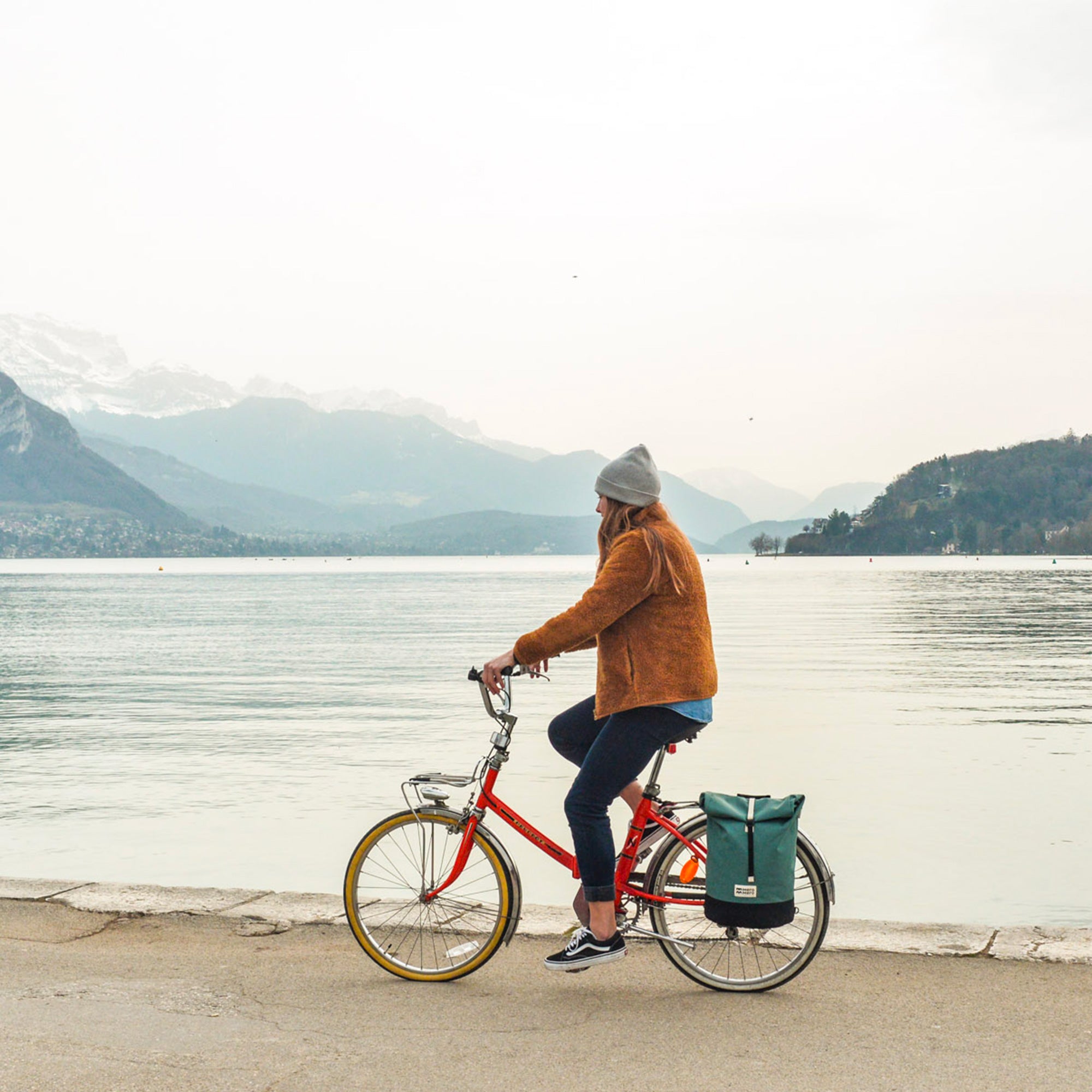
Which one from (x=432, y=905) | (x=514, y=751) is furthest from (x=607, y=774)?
(x=514, y=751)

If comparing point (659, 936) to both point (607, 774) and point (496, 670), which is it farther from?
point (496, 670)

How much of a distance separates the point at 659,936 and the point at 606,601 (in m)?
1.46

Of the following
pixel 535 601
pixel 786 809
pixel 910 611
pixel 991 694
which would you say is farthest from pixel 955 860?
pixel 535 601

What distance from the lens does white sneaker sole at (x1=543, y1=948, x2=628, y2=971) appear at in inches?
210

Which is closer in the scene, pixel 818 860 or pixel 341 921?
pixel 818 860

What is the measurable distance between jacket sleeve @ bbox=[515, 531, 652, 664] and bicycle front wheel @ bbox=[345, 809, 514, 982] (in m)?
0.99

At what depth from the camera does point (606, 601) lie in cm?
508

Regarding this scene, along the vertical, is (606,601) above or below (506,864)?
above

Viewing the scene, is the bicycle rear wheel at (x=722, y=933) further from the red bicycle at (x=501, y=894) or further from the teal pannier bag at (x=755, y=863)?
the teal pannier bag at (x=755, y=863)

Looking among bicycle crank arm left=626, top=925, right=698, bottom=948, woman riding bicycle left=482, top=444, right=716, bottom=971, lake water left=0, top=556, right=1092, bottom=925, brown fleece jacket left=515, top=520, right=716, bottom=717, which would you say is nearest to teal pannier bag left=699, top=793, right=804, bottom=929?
bicycle crank arm left=626, top=925, right=698, bottom=948

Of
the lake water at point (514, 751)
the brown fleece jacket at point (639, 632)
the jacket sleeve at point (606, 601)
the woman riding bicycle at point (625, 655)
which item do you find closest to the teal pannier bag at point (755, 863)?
the woman riding bicycle at point (625, 655)

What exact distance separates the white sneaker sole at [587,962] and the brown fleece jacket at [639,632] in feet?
3.26

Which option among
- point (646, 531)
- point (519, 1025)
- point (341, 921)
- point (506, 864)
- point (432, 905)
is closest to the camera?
point (519, 1025)

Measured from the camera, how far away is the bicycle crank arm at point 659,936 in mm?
5398
